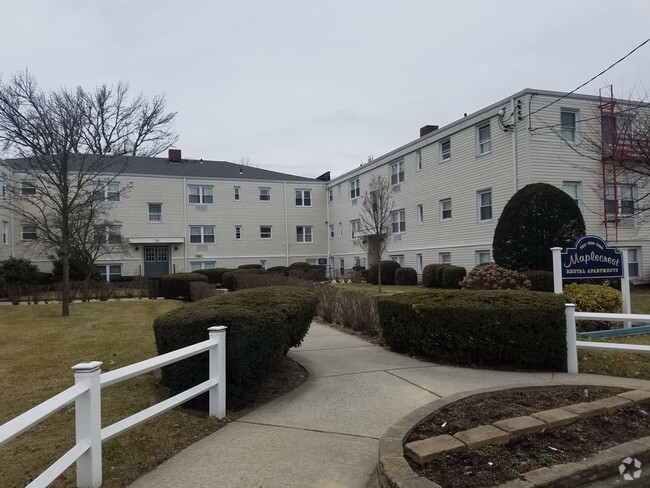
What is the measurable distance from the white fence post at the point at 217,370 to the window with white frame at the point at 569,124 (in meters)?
20.3

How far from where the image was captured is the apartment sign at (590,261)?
1035cm

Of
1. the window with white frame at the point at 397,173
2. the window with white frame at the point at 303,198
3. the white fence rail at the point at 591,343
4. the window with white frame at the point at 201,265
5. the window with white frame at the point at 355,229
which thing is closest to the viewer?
the white fence rail at the point at 591,343

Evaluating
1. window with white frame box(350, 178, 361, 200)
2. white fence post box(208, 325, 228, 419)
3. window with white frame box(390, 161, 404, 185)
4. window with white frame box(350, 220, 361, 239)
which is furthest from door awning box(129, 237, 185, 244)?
white fence post box(208, 325, 228, 419)

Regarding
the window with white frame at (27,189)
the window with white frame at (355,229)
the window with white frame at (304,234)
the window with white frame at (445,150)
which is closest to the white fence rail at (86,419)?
the window with white frame at (27,189)

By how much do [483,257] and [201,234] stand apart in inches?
890

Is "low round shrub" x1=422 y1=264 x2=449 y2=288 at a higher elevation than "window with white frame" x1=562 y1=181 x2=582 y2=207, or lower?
lower

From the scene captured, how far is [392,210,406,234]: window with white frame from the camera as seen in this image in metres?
30.0

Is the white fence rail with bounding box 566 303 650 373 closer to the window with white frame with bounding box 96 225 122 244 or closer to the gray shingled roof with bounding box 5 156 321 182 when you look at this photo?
the window with white frame with bounding box 96 225 122 244

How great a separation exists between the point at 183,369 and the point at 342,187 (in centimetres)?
3406

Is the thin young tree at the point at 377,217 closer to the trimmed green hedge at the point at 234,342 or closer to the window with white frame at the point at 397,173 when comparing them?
the window with white frame at the point at 397,173

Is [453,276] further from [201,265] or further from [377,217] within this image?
[201,265]

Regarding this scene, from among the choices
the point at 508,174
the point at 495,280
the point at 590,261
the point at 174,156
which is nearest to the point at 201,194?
the point at 174,156

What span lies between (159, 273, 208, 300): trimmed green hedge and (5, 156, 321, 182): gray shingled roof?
53.9 feet

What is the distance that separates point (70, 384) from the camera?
665 centimetres
